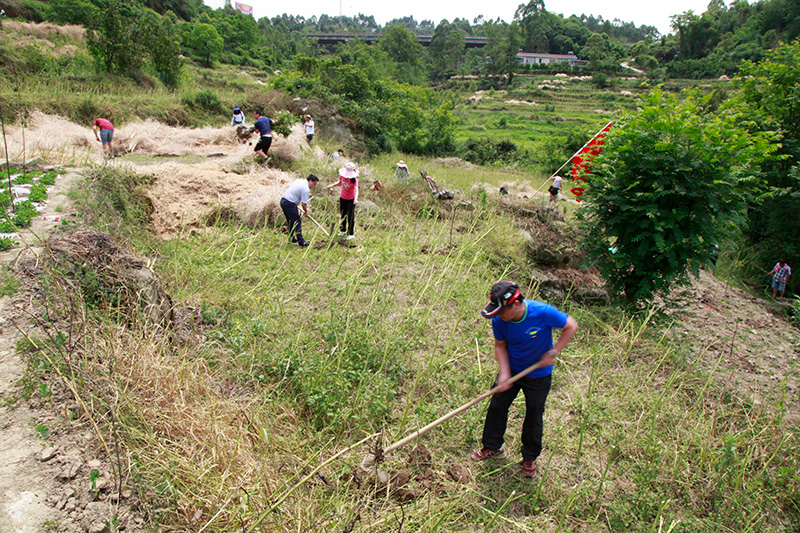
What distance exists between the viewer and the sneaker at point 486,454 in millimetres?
3502

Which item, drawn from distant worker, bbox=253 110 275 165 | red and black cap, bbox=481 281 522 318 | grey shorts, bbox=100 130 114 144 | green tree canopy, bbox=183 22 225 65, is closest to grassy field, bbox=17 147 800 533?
red and black cap, bbox=481 281 522 318

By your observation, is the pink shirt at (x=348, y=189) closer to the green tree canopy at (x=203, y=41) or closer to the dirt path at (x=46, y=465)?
the dirt path at (x=46, y=465)

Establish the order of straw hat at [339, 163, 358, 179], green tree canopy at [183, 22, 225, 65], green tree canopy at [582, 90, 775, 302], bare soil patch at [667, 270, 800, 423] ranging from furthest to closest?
1. green tree canopy at [183, 22, 225, 65]
2. straw hat at [339, 163, 358, 179]
3. green tree canopy at [582, 90, 775, 302]
4. bare soil patch at [667, 270, 800, 423]

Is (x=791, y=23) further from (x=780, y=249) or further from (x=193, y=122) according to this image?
(x=193, y=122)

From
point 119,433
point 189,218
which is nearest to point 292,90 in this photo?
point 189,218

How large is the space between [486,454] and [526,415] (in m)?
0.50

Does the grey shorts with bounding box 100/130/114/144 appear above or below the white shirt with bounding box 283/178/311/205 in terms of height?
above

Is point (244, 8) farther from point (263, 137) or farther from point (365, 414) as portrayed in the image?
point (365, 414)

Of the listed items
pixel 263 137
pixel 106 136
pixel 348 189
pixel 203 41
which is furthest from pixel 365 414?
pixel 203 41

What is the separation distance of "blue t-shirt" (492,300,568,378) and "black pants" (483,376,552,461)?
3.5 inches

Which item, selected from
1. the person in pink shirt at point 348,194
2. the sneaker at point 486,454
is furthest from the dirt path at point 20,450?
the person in pink shirt at point 348,194

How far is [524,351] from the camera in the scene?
317 centimetres

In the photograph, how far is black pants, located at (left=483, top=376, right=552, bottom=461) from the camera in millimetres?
3230

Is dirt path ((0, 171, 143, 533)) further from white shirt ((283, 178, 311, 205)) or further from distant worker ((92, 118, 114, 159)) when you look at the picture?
distant worker ((92, 118, 114, 159))
